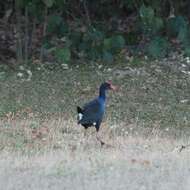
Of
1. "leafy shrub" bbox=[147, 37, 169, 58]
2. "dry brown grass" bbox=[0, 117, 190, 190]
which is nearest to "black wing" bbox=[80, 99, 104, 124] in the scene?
"dry brown grass" bbox=[0, 117, 190, 190]

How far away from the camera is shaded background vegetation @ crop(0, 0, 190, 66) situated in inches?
707

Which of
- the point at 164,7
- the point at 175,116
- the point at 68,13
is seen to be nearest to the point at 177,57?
the point at 164,7

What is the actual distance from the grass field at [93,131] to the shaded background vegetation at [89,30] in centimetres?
49

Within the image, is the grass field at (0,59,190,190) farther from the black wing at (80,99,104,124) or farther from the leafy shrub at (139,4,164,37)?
the leafy shrub at (139,4,164,37)

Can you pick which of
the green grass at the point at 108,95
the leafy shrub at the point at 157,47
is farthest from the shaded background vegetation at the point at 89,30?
the green grass at the point at 108,95

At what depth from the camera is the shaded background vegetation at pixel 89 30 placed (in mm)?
17969

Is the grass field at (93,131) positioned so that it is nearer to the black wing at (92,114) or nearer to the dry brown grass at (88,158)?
the dry brown grass at (88,158)

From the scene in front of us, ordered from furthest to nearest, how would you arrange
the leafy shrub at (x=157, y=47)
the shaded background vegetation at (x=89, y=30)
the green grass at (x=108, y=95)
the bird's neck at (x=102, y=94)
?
the leafy shrub at (x=157, y=47) → the shaded background vegetation at (x=89, y=30) → the green grass at (x=108, y=95) → the bird's neck at (x=102, y=94)

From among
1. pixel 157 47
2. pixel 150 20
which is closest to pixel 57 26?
pixel 150 20

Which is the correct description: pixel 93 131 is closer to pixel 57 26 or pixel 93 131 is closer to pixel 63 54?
pixel 63 54

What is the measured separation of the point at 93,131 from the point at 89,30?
19.4 ft

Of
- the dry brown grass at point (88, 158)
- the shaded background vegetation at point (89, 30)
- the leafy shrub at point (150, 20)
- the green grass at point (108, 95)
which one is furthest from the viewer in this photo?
the shaded background vegetation at point (89, 30)

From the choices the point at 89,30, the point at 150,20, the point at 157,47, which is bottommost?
the point at 157,47

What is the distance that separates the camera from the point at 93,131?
12.7 metres
